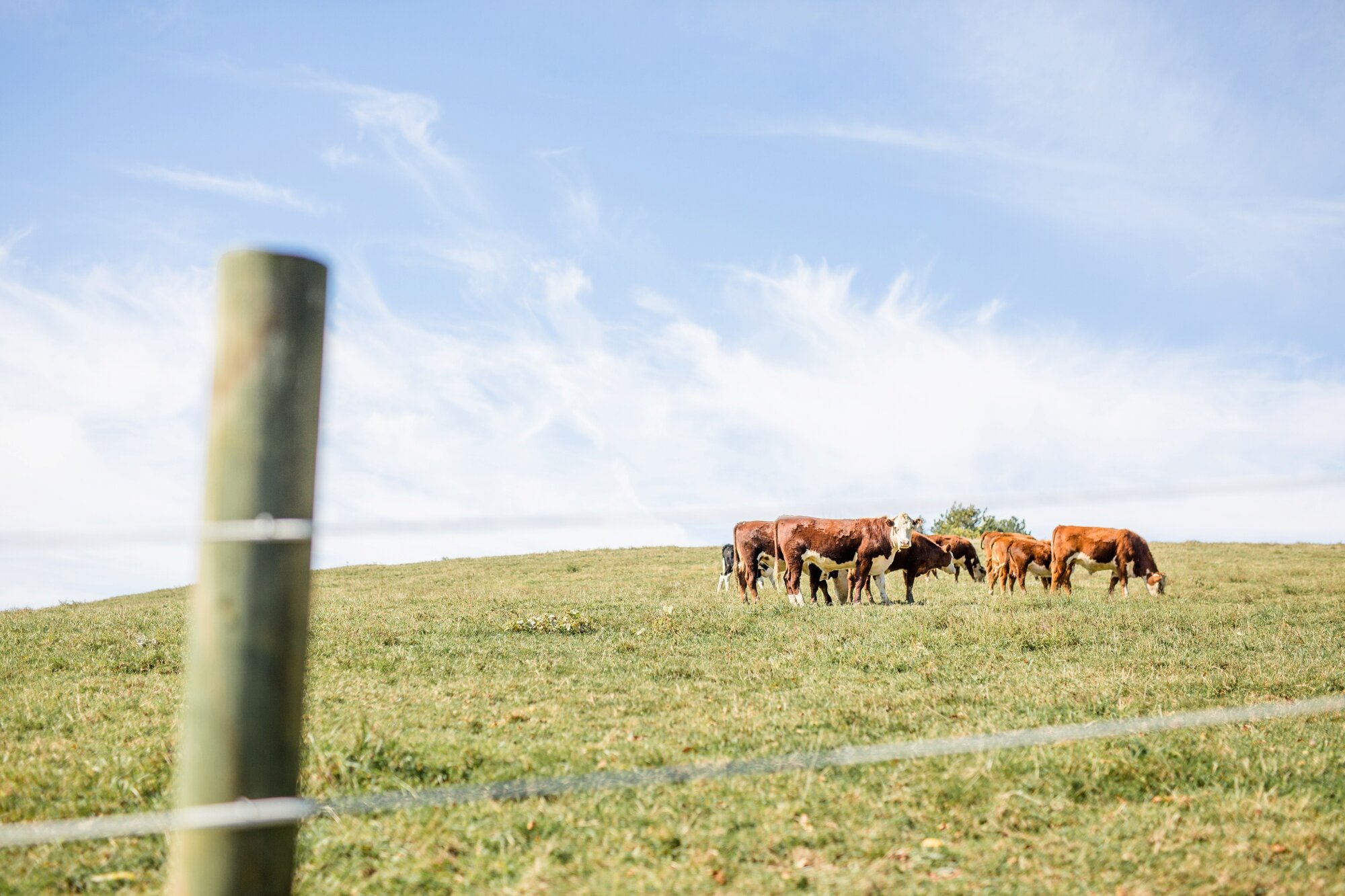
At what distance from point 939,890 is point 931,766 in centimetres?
158

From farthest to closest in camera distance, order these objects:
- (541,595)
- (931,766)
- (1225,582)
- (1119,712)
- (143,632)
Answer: (1225,582) → (541,595) → (143,632) → (1119,712) → (931,766)

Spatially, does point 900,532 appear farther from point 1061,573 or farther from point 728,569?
point 728,569

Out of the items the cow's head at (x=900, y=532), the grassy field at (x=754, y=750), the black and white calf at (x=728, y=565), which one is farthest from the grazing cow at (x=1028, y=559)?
the grassy field at (x=754, y=750)

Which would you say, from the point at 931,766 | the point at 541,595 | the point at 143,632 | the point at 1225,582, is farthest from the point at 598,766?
the point at 1225,582

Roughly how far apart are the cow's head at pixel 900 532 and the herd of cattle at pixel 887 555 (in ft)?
0.05

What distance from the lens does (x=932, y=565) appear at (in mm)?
23625

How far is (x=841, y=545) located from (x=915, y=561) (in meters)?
2.26

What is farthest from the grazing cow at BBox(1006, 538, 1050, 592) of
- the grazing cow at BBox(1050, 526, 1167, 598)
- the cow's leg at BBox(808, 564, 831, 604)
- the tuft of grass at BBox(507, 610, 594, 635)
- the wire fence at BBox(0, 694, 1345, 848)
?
the wire fence at BBox(0, 694, 1345, 848)

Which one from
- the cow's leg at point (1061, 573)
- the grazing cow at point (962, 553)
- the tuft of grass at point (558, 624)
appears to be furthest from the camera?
the grazing cow at point (962, 553)

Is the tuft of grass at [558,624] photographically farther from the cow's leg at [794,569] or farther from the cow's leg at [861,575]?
the cow's leg at [861,575]

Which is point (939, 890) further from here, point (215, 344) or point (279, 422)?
point (215, 344)

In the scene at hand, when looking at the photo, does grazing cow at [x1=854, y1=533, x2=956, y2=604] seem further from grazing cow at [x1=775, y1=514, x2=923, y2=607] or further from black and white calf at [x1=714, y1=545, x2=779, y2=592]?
black and white calf at [x1=714, y1=545, x2=779, y2=592]

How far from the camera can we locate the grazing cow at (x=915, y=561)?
Answer: 2167 centimetres

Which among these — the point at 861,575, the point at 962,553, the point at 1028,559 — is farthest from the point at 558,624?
the point at 962,553
